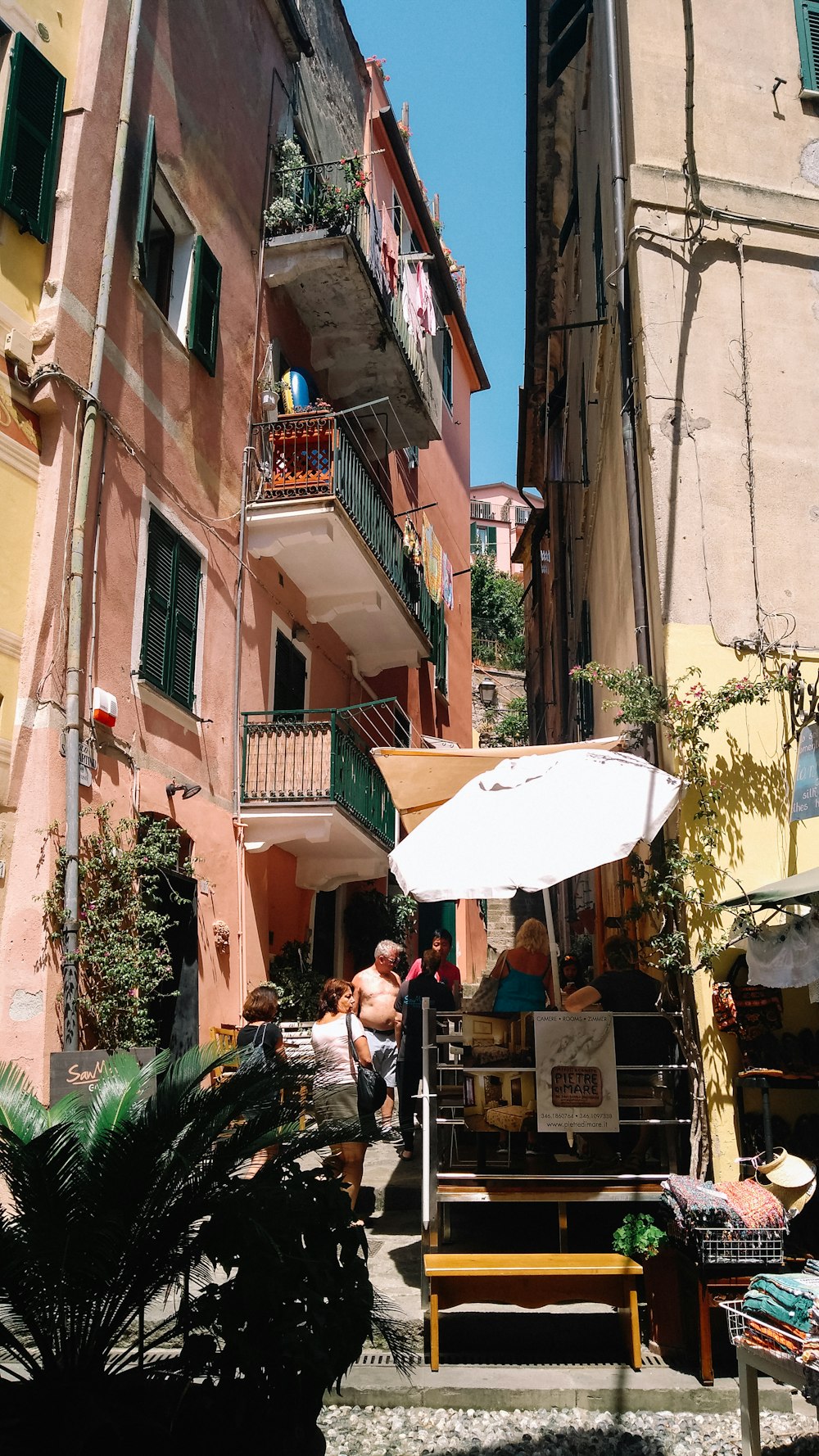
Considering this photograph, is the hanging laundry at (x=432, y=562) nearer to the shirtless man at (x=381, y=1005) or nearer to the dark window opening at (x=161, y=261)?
the dark window opening at (x=161, y=261)

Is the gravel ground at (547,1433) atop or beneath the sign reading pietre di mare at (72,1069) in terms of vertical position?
beneath

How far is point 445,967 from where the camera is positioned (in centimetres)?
1054

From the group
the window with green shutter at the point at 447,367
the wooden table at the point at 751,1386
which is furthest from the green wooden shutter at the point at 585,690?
the window with green shutter at the point at 447,367

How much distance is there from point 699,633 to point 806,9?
6.21 meters

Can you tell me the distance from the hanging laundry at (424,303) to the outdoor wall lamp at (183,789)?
1074 centimetres

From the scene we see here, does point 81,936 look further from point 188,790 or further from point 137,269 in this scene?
point 137,269

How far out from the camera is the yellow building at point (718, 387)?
7.62 metres

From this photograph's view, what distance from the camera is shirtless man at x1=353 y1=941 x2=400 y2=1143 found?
8500 mm

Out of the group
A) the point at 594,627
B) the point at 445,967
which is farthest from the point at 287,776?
the point at 594,627

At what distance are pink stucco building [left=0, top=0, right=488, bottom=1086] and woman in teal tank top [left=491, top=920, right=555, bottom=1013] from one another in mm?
3110

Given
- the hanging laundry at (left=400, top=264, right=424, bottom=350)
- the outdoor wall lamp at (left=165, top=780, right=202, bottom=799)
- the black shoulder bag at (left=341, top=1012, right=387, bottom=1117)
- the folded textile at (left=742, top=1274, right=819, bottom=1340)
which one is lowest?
the folded textile at (left=742, top=1274, right=819, bottom=1340)

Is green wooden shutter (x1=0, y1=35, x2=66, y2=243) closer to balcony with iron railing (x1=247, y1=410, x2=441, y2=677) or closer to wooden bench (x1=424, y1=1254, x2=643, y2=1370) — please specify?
balcony with iron railing (x1=247, y1=410, x2=441, y2=677)

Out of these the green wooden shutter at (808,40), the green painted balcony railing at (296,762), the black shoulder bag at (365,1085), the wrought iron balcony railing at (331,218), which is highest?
the wrought iron balcony railing at (331,218)

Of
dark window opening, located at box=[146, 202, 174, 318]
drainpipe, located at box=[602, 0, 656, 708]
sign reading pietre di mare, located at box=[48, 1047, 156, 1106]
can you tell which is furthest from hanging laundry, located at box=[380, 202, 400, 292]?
sign reading pietre di mare, located at box=[48, 1047, 156, 1106]
